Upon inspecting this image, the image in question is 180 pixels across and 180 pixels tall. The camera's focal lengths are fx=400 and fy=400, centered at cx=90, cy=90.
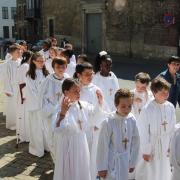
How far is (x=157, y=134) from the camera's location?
205 inches

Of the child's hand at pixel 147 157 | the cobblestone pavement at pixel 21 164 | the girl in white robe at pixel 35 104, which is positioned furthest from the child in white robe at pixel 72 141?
the girl in white robe at pixel 35 104

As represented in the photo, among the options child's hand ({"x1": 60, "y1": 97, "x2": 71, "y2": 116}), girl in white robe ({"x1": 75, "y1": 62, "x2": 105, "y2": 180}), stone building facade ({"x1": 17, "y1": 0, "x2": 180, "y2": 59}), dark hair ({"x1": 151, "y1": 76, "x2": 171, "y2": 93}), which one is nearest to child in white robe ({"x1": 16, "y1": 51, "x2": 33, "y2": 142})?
girl in white robe ({"x1": 75, "y1": 62, "x2": 105, "y2": 180})

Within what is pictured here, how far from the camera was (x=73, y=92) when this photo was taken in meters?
4.86

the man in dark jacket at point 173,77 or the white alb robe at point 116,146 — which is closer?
the white alb robe at point 116,146

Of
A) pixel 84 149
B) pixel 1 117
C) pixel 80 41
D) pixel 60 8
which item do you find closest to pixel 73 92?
pixel 84 149

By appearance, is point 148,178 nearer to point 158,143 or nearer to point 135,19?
point 158,143

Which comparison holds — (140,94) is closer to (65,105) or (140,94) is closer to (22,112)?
(65,105)

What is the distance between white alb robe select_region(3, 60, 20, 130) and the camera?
902cm

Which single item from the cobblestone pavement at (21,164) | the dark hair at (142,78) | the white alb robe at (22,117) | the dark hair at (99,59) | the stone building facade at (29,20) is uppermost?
the stone building facade at (29,20)

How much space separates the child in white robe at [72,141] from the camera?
489 cm

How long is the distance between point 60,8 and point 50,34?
3138 mm

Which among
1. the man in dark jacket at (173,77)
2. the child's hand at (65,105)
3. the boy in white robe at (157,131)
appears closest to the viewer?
the child's hand at (65,105)

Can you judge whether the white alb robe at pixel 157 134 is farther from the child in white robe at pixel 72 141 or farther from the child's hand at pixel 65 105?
the child's hand at pixel 65 105

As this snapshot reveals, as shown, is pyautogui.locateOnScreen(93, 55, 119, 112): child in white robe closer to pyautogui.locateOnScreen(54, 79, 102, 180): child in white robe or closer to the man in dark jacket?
the man in dark jacket
